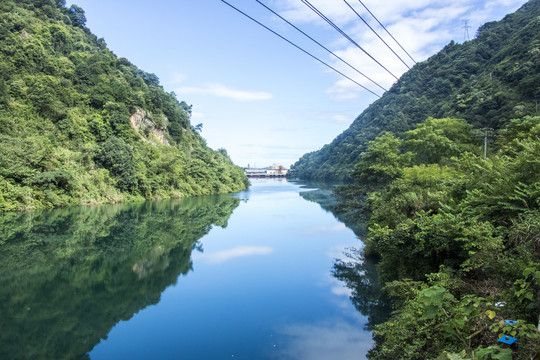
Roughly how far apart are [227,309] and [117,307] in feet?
10.9

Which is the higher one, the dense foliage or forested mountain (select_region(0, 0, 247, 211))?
forested mountain (select_region(0, 0, 247, 211))

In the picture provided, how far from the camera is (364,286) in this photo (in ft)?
37.1

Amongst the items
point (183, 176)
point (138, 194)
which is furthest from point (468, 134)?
point (183, 176)

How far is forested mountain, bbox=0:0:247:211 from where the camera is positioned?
95.9 ft

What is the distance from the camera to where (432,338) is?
4820mm

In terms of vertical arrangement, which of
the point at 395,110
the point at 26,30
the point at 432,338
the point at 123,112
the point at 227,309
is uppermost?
the point at 26,30

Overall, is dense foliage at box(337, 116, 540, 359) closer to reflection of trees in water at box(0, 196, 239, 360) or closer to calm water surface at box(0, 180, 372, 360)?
calm water surface at box(0, 180, 372, 360)

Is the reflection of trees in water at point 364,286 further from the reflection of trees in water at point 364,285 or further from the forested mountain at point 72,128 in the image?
the forested mountain at point 72,128

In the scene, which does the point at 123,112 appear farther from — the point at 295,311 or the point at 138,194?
the point at 295,311

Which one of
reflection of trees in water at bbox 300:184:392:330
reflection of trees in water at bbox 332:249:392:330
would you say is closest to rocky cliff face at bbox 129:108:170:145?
reflection of trees in water at bbox 300:184:392:330

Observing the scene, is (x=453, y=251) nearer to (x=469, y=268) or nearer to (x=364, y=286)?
(x=469, y=268)

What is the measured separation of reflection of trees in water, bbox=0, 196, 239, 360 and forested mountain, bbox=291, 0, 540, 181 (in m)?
23.7

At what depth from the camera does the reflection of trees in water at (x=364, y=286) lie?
918 cm

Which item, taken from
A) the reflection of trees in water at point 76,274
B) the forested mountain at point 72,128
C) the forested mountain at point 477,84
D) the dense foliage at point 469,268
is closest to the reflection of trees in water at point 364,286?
the dense foliage at point 469,268
